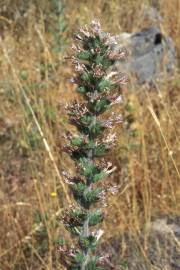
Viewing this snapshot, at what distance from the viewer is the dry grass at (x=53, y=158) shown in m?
3.06

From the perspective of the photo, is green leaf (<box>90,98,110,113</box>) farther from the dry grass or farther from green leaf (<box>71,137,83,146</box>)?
the dry grass

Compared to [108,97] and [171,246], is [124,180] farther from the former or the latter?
[108,97]

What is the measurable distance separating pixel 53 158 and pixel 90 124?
150 centimetres

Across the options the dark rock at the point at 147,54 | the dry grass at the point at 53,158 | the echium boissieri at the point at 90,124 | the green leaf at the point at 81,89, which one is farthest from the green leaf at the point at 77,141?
the dark rock at the point at 147,54

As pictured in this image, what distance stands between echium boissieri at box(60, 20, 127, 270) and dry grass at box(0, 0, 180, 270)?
2.34ft

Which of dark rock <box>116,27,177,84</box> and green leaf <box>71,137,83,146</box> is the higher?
dark rock <box>116,27,177,84</box>

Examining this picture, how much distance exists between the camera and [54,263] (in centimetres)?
291

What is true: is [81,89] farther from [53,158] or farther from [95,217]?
[53,158]

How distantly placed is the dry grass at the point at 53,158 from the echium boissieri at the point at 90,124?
71 cm

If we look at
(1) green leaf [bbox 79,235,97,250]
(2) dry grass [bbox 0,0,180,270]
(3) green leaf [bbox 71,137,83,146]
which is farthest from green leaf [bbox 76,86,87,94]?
(2) dry grass [bbox 0,0,180,270]

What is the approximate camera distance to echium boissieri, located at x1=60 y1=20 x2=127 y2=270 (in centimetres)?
166

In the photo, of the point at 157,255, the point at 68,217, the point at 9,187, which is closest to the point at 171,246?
the point at 157,255

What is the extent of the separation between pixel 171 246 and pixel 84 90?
1.18m

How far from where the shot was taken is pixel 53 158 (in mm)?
3160
